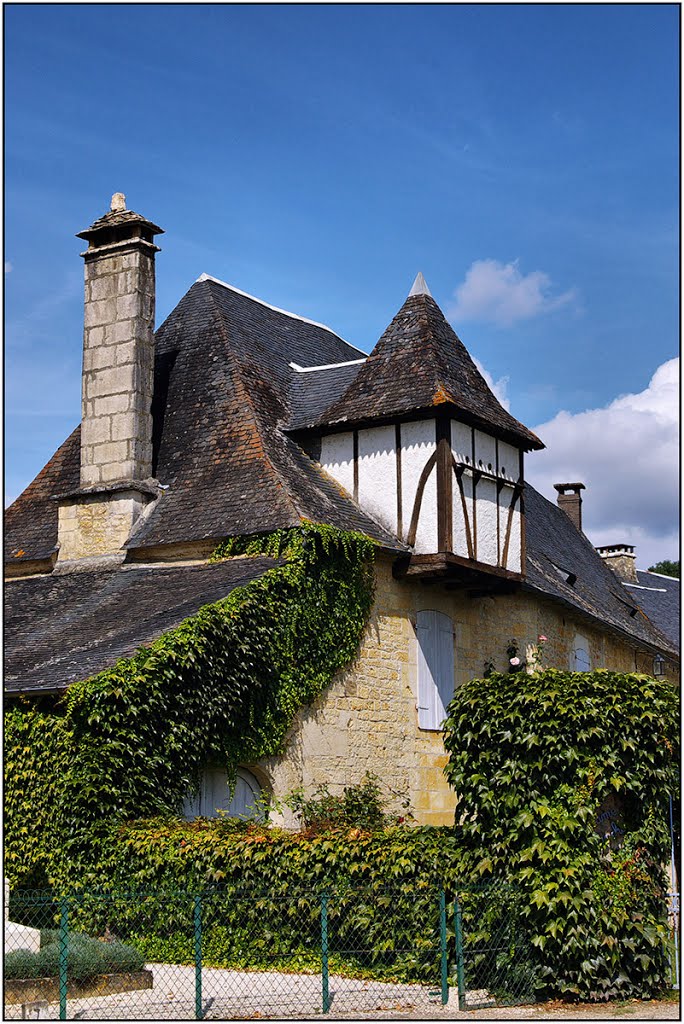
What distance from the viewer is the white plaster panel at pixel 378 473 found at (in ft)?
52.2

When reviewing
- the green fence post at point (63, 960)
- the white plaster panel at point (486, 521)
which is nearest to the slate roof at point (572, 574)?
the white plaster panel at point (486, 521)

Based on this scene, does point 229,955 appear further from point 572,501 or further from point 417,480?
point 572,501

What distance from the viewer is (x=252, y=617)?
13.3 metres

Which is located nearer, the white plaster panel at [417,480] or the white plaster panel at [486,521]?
the white plaster panel at [417,480]

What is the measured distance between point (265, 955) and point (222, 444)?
24.4 ft

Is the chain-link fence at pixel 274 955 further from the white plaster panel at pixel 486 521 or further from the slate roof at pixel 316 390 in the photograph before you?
the slate roof at pixel 316 390

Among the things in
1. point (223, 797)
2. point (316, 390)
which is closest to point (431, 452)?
point (316, 390)

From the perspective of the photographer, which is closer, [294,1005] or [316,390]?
[294,1005]

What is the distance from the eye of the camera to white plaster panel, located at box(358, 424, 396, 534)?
1592 cm

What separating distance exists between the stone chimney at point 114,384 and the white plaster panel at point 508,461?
4577 millimetres

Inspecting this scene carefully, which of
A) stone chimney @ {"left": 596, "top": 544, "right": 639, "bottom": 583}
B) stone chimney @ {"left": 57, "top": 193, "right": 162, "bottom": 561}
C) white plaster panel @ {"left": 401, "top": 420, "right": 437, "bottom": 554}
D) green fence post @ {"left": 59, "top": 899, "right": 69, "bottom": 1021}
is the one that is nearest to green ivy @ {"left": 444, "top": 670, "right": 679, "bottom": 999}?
green fence post @ {"left": 59, "top": 899, "right": 69, "bottom": 1021}

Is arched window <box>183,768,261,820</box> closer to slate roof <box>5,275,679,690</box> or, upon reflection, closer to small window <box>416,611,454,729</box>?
slate roof <box>5,275,679,690</box>

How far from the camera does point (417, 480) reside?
15719 mm

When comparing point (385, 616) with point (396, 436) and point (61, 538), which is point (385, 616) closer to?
point (396, 436)
